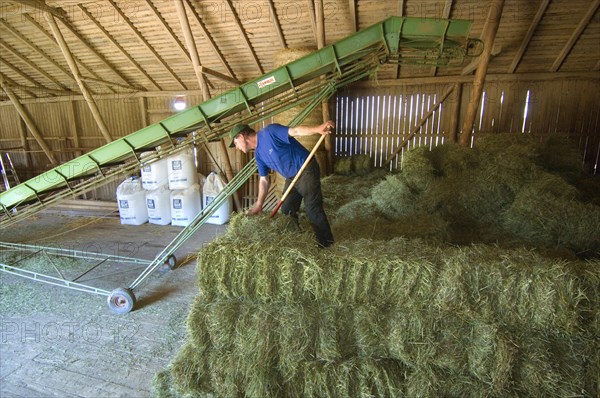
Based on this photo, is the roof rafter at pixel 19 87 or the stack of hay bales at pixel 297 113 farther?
the roof rafter at pixel 19 87

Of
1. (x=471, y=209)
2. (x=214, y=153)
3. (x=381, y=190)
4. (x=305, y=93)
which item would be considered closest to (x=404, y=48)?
(x=305, y=93)

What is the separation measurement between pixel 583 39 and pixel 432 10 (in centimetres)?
374

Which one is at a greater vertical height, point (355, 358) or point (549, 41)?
point (549, 41)

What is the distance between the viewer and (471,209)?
540 centimetres

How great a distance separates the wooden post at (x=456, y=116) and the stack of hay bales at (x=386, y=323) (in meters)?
7.17

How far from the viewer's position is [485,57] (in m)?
6.32

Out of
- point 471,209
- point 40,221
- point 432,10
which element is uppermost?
point 432,10

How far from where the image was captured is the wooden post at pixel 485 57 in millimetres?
5914

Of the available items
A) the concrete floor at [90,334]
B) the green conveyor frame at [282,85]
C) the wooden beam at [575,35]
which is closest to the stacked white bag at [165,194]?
the concrete floor at [90,334]

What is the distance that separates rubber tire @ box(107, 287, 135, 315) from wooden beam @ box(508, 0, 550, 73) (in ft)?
30.9

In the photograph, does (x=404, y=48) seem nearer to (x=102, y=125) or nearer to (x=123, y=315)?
(x=123, y=315)

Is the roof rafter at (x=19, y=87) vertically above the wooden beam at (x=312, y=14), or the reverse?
the wooden beam at (x=312, y=14)

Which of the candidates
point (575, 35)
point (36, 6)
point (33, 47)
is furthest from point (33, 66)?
point (575, 35)

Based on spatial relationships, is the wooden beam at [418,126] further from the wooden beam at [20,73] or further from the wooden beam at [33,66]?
the wooden beam at [20,73]
